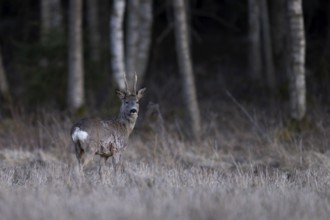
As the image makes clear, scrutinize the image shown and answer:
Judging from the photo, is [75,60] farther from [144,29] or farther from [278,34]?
[278,34]

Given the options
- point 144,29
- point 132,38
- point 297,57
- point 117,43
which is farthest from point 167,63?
point 297,57

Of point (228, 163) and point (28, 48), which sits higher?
point (28, 48)

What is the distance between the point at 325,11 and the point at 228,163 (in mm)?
17605

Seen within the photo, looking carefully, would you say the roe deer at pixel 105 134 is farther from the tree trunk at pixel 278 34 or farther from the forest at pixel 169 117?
the tree trunk at pixel 278 34

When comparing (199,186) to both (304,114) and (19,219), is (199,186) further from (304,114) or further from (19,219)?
(304,114)

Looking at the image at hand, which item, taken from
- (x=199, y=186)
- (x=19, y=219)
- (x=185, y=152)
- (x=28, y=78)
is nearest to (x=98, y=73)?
(x=28, y=78)

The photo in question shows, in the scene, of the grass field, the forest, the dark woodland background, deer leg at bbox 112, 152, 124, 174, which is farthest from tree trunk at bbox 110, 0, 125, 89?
deer leg at bbox 112, 152, 124, 174

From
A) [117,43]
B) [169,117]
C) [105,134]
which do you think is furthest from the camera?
[117,43]

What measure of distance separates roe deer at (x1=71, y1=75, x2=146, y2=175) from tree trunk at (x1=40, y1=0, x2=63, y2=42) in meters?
9.04

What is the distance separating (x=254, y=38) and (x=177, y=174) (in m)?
13.1

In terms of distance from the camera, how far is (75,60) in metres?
20.1

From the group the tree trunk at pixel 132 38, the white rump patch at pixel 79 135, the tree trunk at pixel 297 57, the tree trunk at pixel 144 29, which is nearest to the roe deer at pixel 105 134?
the white rump patch at pixel 79 135

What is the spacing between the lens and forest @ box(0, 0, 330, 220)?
9.79 meters

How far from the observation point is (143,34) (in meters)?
23.7
